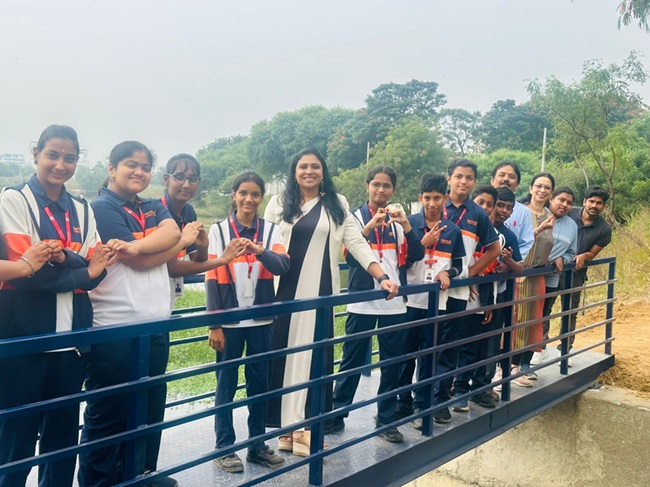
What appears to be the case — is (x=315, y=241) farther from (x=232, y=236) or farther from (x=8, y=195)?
(x=8, y=195)

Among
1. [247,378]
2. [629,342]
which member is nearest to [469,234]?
Answer: [247,378]

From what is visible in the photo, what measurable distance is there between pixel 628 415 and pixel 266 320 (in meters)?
3.34

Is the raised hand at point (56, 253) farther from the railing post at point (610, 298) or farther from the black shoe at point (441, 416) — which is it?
the railing post at point (610, 298)

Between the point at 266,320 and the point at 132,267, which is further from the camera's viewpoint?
the point at 266,320

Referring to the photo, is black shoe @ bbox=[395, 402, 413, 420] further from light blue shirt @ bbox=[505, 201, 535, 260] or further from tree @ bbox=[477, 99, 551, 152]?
tree @ bbox=[477, 99, 551, 152]

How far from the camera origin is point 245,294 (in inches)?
105

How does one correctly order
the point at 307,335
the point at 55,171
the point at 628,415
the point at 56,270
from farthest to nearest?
the point at 628,415 < the point at 307,335 < the point at 55,171 < the point at 56,270

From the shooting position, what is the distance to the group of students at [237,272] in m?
1.94

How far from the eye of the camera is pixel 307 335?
278 centimetres

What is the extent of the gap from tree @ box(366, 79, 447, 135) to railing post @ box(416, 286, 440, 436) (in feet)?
113

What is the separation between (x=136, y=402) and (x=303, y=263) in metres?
1.08

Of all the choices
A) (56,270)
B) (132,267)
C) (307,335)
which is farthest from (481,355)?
(56,270)

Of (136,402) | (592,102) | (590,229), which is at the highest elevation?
(592,102)

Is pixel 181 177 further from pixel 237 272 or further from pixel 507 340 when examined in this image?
pixel 507 340
